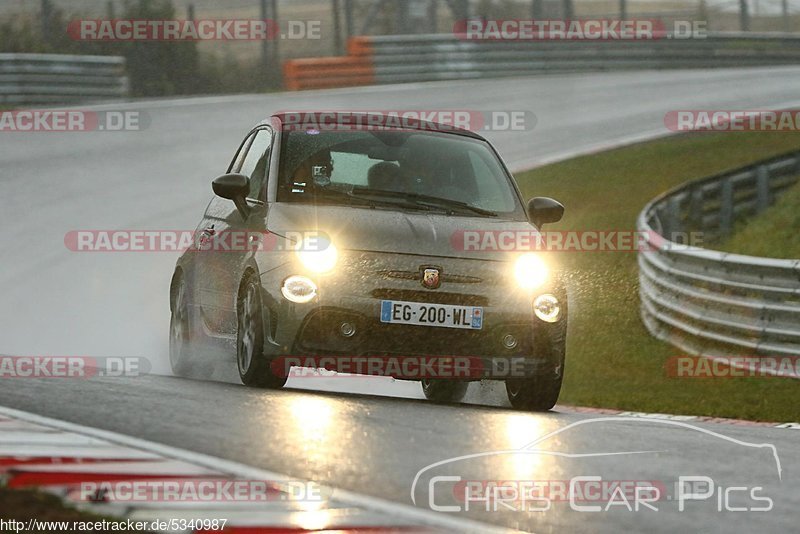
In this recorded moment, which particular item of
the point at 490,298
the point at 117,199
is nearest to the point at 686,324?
the point at 490,298

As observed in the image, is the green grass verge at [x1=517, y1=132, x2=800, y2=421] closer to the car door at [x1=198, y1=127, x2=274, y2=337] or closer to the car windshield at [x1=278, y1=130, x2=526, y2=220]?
the car windshield at [x1=278, y1=130, x2=526, y2=220]

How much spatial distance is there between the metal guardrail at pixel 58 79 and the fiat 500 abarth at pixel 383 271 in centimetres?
1561

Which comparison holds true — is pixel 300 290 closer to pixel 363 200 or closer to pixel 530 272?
pixel 363 200

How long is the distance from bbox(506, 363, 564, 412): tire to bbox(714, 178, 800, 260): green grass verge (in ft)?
28.5

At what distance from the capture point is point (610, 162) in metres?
22.0

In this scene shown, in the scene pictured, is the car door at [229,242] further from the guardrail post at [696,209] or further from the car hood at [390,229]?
the guardrail post at [696,209]

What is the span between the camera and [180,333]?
981 centimetres

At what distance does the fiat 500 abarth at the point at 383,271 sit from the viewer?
7.77 metres

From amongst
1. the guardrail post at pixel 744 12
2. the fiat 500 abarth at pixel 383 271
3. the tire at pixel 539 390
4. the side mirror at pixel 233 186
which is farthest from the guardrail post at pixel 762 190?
the guardrail post at pixel 744 12

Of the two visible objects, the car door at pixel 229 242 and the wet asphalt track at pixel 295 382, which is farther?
the car door at pixel 229 242

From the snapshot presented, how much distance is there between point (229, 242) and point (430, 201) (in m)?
1.25

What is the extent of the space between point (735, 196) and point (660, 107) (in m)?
8.14

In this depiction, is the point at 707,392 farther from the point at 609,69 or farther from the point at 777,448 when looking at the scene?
the point at 609,69

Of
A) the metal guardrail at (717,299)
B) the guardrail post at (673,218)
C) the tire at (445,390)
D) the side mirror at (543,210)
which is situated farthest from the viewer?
the guardrail post at (673,218)
